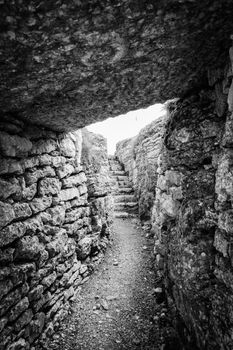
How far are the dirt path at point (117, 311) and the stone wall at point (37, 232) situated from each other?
0.27m

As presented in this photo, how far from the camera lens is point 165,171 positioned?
324 centimetres

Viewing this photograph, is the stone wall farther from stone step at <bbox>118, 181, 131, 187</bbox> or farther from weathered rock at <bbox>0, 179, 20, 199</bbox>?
stone step at <bbox>118, 181, 131, 187</bbox>

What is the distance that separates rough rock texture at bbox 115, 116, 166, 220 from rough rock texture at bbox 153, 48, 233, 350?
360 cm

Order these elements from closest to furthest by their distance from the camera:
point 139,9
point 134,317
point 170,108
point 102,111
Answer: point 139,9 < point 102,111 < point 170,108 < point 134,317

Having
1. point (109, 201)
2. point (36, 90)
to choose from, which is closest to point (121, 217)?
point (109, 201)

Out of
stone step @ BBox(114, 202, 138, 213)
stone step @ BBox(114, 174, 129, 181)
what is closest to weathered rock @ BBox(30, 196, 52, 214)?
stone step @ BBox(114, 202, 138, 213)

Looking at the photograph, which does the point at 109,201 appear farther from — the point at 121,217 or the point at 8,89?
the point at 8,89

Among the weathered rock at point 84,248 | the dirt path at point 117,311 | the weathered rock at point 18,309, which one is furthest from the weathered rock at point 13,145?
the dirt path at point 117,311

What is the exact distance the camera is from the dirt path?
10.1 feet

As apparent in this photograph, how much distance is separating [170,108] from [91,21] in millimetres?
2023

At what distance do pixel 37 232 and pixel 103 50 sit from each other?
2.43 m

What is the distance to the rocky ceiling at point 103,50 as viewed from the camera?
4.31 ft

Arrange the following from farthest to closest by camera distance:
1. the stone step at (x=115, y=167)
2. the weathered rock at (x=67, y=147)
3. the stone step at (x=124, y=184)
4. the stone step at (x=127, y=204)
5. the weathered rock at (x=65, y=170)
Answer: the stone step at (x=115, y=167), the stone step at (x=124, y=184), the stone step at (x=127, y=204), the weathered rock at (x=67, y=147), the weathered rock at (x=65, y=170)

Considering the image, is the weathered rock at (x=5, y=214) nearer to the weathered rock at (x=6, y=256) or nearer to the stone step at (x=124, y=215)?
the weathered rock at (x=6, y=256)
